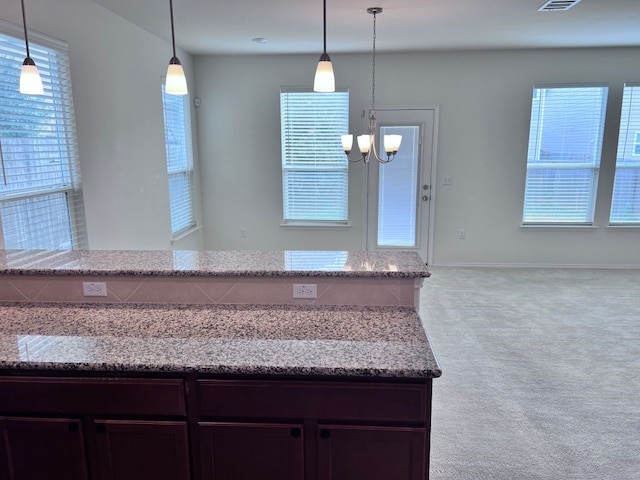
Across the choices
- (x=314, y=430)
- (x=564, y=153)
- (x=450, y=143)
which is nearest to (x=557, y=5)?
(x=450, y=143)

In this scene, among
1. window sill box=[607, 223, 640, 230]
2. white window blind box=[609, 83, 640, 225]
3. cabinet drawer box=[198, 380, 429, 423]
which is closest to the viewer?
cabinet drawer box=[198, 380, 429, 423]

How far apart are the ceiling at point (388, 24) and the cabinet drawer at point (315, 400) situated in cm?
292

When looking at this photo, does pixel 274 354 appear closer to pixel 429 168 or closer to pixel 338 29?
pixel 338 29

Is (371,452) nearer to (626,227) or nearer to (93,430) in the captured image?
(93,430)

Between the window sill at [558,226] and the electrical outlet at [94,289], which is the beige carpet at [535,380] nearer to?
the window sill at [558,226]

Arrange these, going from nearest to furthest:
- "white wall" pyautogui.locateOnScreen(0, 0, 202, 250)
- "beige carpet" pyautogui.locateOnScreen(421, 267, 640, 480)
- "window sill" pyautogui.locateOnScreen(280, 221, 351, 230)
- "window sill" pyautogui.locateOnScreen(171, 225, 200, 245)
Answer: "beige carpet" pyautogui.locateOnScreen(421, 267, 640, 480) < "white wall" pyautogui.locateOnScreen(0, 0, 202, 250) < "window sill" pyautogui.locateOnScreen(171, 225, 200, 245) < "window sill" pyautogui.locateOnScreen(280, 221, 351, 230)

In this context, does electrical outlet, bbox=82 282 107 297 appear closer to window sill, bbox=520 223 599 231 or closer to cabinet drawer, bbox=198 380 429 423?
cabinet drawer, bbox=198 380 429 423

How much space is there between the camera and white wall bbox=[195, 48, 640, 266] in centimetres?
541

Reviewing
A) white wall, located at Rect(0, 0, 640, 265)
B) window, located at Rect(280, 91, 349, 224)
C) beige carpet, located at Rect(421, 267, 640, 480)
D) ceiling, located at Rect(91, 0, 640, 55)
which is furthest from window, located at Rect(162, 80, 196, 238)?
beige carpet, located at Rect(421, 267, 640, 480)

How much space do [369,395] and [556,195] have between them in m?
5.09

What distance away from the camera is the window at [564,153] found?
17.7 feet

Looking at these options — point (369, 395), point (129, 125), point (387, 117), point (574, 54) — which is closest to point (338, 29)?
point (387, 117)

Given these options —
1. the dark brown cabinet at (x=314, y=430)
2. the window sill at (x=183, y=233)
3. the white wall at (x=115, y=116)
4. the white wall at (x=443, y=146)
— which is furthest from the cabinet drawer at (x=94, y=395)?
the window sill at (x=183, y=233)

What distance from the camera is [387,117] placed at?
18.4 feet
